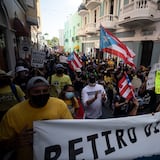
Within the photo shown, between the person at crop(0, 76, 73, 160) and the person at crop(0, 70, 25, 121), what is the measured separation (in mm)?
856

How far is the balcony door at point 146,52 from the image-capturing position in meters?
12.1

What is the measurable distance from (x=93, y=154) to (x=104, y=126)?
0.35 meters

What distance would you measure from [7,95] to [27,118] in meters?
1.11

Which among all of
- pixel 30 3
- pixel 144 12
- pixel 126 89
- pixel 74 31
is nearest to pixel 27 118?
pixel 126 89

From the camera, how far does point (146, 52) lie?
12.6m

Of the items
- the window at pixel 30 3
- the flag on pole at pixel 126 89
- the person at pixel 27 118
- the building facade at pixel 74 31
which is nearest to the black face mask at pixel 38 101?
the person at pixel 27 118

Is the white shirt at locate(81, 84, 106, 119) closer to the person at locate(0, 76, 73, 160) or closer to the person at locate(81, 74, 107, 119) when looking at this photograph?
the person at locate(81, 74, 107, 119)

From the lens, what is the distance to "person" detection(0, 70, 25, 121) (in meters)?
2.83

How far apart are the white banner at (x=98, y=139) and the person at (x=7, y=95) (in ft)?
3.51

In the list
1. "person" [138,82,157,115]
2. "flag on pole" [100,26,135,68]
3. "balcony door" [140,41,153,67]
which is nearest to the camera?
"person" [138,82,157,115]

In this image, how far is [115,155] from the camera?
7.04 ft

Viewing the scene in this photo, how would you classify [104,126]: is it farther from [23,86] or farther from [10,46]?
[10,46]

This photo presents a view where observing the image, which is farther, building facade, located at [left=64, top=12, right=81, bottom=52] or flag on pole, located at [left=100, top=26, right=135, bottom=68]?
building facade, located at [left=64, top=12, right=81, bottom=52]

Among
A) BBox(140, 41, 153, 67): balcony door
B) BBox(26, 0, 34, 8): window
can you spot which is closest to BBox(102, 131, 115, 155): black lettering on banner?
BBox(140, 41, 153, 67): balcony door
